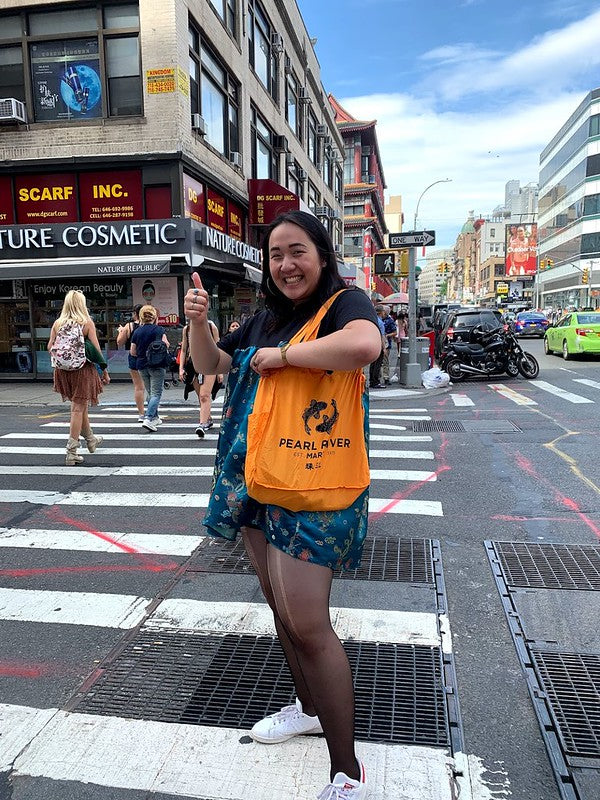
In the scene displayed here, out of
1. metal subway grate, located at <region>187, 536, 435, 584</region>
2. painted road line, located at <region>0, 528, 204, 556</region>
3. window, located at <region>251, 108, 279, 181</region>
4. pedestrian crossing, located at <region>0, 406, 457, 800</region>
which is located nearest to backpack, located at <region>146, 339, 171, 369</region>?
pedestrian crossing, located at <region>0, 406, 457, 800</region>

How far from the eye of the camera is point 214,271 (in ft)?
62.5

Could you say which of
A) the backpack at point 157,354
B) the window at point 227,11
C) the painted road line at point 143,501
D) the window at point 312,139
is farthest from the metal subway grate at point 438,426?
the window at point 312,139

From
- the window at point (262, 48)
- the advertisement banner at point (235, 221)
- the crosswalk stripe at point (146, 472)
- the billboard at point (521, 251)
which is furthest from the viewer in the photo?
the billboard at point (521, 251)

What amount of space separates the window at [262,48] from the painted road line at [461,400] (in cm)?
1544

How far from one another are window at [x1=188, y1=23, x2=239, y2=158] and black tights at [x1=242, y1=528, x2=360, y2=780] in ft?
55.6

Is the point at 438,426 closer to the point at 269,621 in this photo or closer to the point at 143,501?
the point at 143,501

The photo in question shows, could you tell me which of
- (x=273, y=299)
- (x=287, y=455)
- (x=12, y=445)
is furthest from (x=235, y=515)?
(x=12, y=445)

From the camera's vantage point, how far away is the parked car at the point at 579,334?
20203 mm

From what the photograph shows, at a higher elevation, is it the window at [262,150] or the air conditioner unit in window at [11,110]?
the window at [262,150]

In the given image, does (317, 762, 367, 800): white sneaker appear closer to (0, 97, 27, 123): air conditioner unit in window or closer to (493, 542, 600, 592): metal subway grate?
(493, 542, 600, 592): metal subway grate

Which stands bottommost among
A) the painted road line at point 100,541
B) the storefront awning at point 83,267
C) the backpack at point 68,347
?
the painted road line at point 100,541

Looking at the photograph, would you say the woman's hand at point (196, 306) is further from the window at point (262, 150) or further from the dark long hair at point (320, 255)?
the window at point (262, 150)

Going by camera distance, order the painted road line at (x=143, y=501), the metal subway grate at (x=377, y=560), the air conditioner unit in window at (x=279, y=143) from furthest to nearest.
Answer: the air conditioner unit in window at (x=279, y=143) < the painted road line at (x=143, y=501) < the metal subway grate at (x=377, y=560)

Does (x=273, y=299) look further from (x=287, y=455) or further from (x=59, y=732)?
(x=59, y=732)
